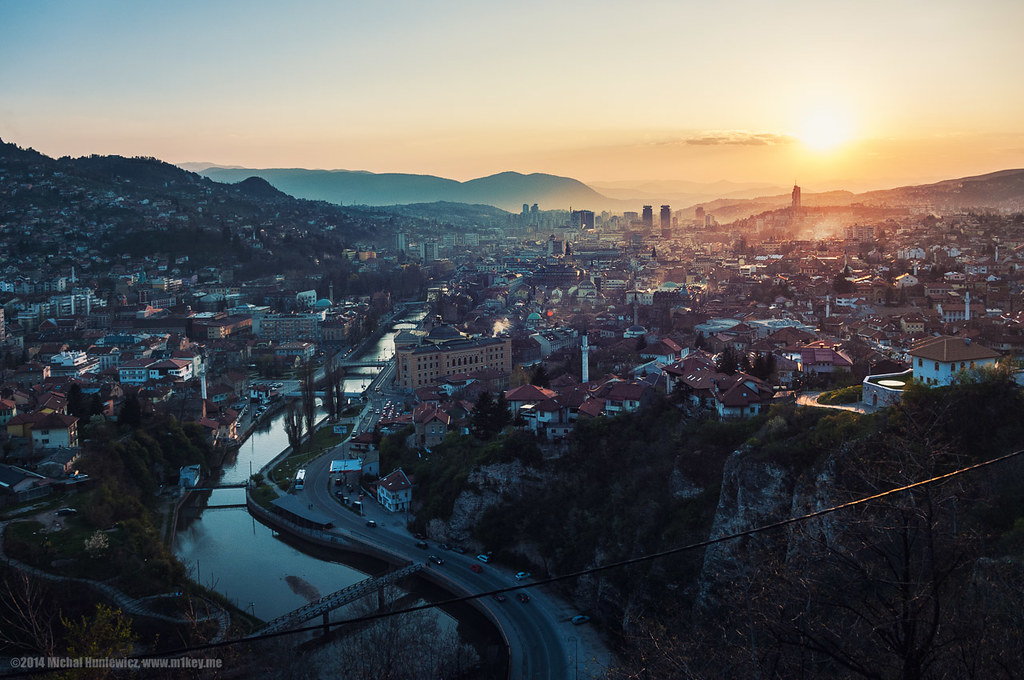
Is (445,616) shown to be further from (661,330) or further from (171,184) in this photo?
(171,184)

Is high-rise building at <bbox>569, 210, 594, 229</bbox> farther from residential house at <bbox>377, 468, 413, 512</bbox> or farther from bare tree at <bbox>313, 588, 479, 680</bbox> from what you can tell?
bare tree at <bbox>313, 588, 479, 680</bbox>

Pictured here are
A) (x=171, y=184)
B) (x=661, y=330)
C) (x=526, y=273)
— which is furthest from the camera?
(x=171, y=184)

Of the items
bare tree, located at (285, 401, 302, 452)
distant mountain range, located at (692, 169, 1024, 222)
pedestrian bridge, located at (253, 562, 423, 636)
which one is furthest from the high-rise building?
pedestrian bridge, located at (253, 562, 423, 636)

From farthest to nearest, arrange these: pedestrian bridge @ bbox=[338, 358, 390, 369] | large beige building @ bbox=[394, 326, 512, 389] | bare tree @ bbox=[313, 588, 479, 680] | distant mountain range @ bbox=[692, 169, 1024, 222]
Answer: distant mountain range @ bbox=[692, 169, 1024, 222]
pedestrian bridge @ bbox=[338, 358, 390, 369]
large beige building @ bbox=[394, 326, 512, 389]
bare tree @ bbox=[313, 588, 479, 680]

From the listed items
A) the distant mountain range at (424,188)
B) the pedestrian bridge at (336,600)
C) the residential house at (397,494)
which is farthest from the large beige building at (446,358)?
the distant mountain range at (424,188)

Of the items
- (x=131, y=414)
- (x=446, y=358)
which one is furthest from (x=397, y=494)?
(x=446, y=358)

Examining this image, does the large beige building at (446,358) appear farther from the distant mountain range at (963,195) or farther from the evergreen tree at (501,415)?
the distant mountain range at (963,195)

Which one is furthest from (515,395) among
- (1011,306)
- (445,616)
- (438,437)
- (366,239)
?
(366,239)
